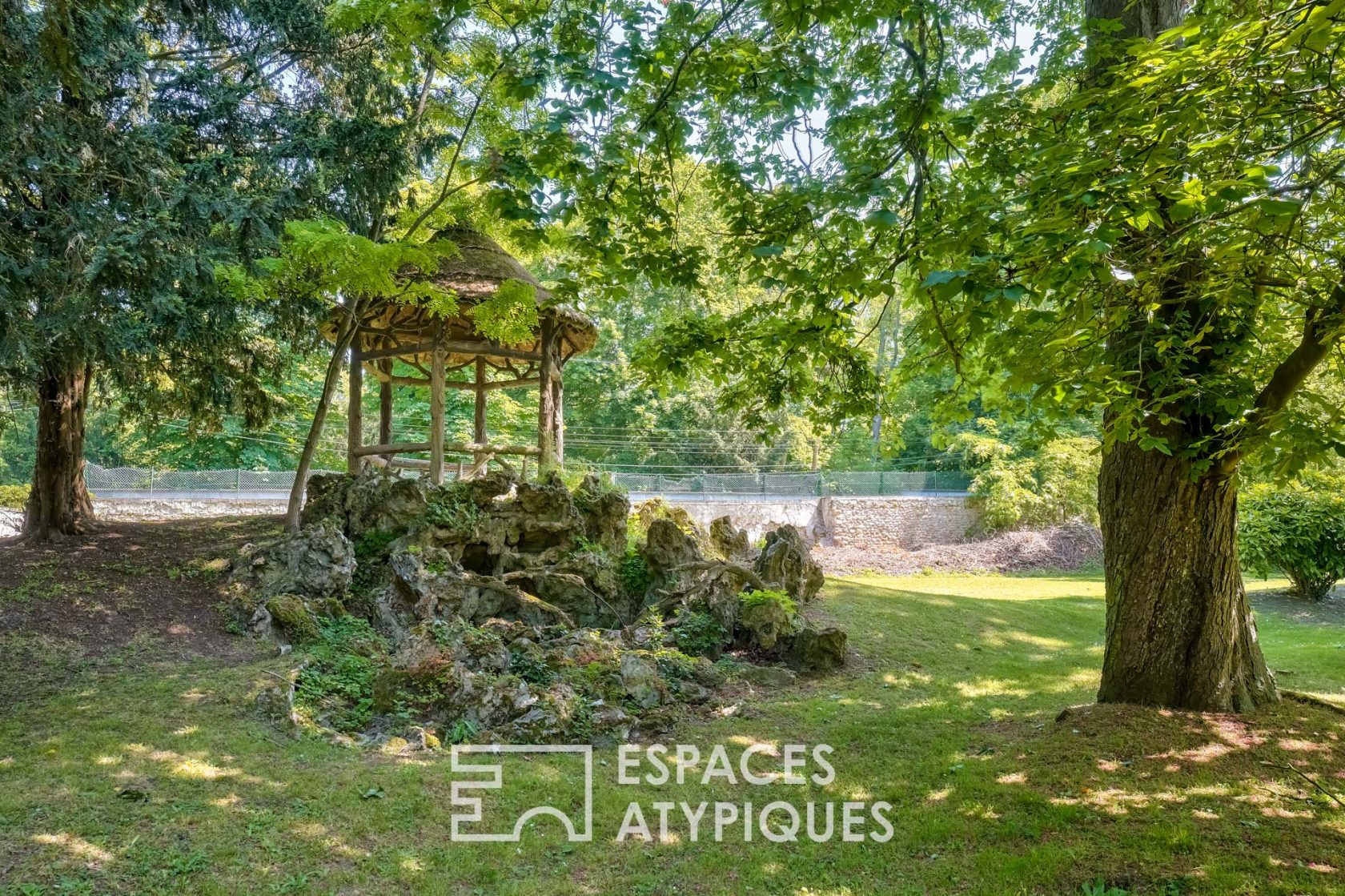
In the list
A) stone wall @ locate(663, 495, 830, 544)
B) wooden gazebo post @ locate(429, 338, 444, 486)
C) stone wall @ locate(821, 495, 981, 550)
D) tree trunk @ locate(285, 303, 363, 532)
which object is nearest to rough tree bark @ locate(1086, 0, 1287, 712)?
wooden gazebo post @ locate(429, 338, 444, 486)

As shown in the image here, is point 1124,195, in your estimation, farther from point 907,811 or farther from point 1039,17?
point 1039,17

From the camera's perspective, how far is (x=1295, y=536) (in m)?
12.6

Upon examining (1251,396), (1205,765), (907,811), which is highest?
(1251,396)

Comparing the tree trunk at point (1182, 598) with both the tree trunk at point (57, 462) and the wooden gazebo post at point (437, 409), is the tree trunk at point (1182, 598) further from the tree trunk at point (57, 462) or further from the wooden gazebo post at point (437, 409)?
the tree trunk at point (57, 462)

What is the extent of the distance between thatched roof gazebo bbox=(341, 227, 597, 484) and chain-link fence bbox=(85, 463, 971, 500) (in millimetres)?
7959

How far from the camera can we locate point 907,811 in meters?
4.12

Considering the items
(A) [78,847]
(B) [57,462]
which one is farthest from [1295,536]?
(B) [57,462]

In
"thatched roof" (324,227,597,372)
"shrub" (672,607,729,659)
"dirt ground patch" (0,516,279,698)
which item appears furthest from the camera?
"thatched roof" (324,227,597,372)

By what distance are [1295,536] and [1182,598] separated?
10.5m

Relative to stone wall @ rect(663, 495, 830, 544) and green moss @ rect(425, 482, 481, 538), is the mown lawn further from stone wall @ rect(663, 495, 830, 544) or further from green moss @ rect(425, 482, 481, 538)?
stone wall @ rect(663, 495, 830, 544)

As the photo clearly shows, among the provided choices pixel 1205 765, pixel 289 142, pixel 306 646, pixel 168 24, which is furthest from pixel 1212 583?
pixel 168 24

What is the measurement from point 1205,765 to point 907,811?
165cm

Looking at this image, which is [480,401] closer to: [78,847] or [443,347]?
[443,347]

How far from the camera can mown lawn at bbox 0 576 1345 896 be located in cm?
323
